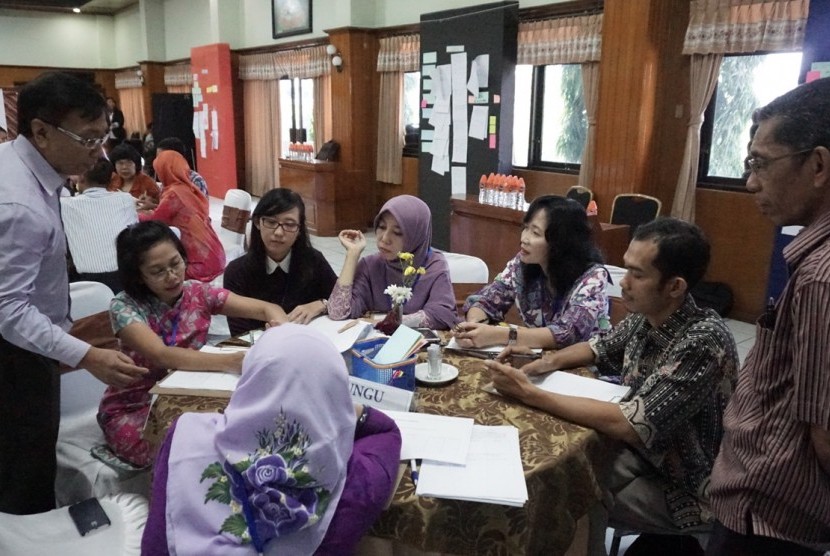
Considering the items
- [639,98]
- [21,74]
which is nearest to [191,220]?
[639,98]

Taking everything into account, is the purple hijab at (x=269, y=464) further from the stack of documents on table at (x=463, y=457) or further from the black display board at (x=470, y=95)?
the black display board at (x=470, y=95)

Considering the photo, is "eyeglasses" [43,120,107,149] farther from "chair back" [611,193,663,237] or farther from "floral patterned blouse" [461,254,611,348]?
"chair back" [611,193,663,237]

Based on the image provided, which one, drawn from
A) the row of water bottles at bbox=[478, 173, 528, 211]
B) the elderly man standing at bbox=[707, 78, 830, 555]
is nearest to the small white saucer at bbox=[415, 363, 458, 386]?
the elderly man standing at bbox=[707, 78, 830, 555]

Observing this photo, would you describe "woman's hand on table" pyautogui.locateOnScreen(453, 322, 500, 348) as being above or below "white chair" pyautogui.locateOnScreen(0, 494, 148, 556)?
above

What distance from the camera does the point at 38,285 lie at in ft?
5.81

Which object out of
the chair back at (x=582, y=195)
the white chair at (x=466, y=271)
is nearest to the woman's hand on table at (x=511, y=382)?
the white chair at (x=466, y=271)

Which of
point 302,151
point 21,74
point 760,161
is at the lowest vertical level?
point 302,151

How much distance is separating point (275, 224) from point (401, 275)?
21.6 inches

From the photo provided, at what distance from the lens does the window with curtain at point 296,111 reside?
9.43 meters

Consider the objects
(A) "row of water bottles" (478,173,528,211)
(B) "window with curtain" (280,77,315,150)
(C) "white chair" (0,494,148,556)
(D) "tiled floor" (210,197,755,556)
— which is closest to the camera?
(C) "white chair" (0,494,148,556)

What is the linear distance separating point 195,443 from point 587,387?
3.49 ft

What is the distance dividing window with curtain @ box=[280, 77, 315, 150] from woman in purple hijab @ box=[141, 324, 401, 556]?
8.54 meters

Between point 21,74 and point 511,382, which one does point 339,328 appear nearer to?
point 511,382

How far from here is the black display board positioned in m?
5.92
